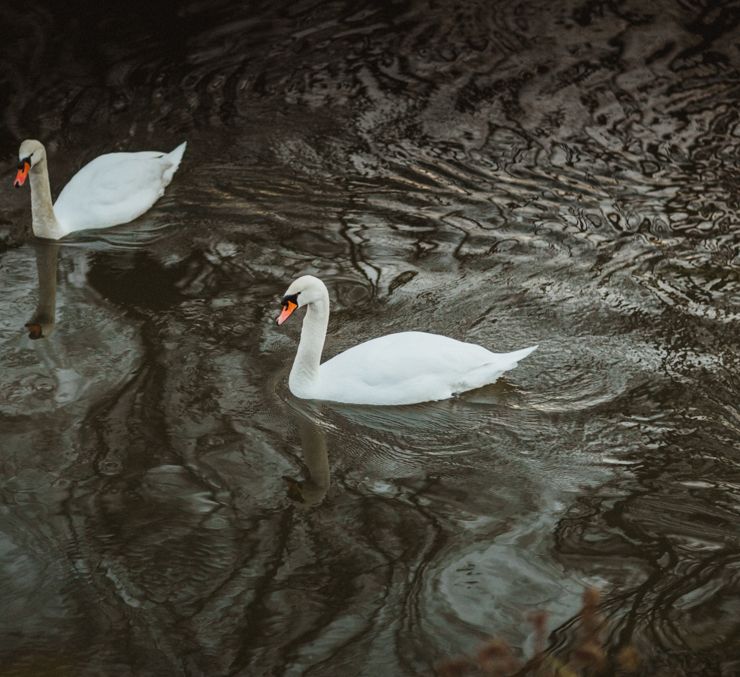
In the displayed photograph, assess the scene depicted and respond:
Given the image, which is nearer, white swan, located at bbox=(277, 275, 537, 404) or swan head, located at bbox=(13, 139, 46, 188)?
white swan, located at bbox=(277, 275, 537, 404)

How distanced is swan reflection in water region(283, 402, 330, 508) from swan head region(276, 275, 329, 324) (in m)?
0.58

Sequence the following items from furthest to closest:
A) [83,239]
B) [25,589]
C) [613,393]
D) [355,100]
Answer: [355,100], [83,239], [613,393], [25,589]

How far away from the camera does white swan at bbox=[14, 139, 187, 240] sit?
27.1 ft

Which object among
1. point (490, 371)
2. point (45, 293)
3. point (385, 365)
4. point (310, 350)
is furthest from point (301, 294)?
point (45, 293)

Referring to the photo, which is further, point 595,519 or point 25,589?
point 595,519

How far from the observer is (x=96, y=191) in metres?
8.61

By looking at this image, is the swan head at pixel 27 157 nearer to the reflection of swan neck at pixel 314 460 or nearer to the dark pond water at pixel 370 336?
the dark pond water at pixel 370 336

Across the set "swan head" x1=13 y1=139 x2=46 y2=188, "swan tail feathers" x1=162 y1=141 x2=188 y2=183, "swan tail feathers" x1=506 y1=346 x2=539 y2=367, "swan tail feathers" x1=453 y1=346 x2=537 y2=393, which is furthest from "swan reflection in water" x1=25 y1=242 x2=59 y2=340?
"swan tail feathers" x1=506 y1=346 x2=539 y2=367

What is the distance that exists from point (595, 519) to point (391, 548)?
1039 mm

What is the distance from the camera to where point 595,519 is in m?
5.63

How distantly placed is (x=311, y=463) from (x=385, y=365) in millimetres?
695

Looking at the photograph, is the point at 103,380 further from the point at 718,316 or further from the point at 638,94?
the point at 638,94

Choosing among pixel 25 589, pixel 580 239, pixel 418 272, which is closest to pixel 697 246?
pixel 580 239

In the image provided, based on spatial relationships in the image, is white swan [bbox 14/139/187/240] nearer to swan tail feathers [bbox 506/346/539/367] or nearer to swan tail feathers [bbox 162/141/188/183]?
swan tail feathers [bbox 162/141/188/183]
